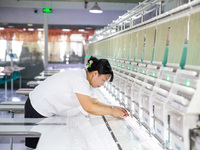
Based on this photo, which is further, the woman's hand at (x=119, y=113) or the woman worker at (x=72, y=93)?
the woman's hand at (x=119, y=113)

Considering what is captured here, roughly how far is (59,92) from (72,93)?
0.12m

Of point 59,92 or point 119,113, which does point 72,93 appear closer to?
point 59,92

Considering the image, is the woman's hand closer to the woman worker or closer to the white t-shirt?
the woman worker

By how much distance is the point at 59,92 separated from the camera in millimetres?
2385

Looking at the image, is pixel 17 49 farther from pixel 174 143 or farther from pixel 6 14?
pixel 174 143

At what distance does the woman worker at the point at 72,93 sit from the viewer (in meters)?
2.25

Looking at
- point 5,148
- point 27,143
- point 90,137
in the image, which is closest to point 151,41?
point 90,137

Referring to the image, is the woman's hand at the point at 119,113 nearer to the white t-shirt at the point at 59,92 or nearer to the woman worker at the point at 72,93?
the woman worker at the point at 72,93

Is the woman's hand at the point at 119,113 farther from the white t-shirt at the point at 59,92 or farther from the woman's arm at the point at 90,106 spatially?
the white t-shirt at the point at 59,92

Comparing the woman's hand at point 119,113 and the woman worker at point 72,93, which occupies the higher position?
the woman worker at point 72,93

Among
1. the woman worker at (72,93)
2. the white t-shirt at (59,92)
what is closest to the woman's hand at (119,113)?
the woman worker at (72,93)

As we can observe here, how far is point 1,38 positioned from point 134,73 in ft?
39.9

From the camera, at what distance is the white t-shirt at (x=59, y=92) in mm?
2289

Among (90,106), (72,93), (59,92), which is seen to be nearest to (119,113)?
(90,106)
